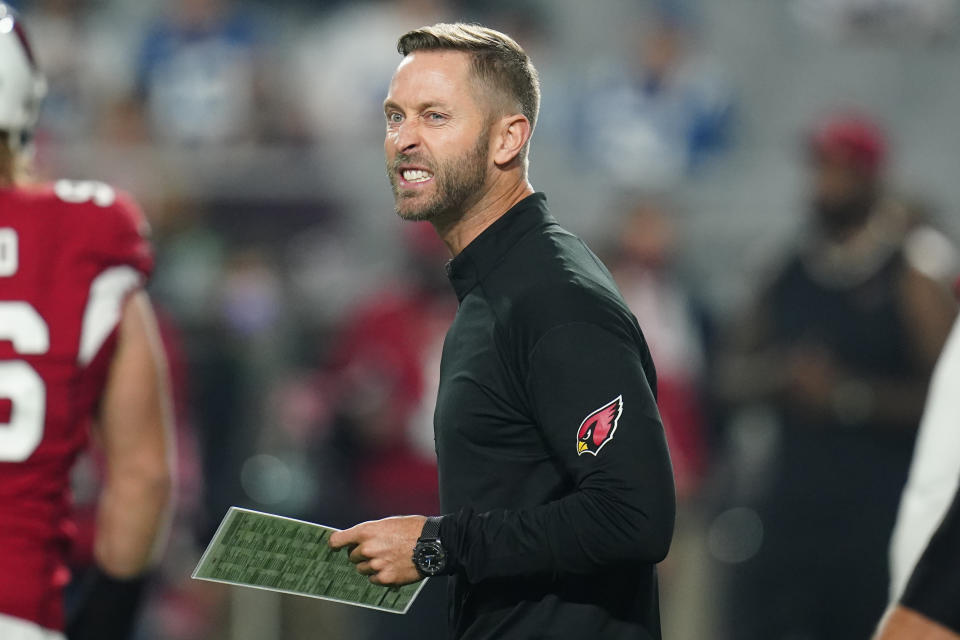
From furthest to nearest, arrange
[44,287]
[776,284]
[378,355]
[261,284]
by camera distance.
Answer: [261,284] < [378,355] < [776,284] < [44,287]

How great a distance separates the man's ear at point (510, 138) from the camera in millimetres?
2840

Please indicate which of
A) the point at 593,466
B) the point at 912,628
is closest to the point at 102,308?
the point at 593,466

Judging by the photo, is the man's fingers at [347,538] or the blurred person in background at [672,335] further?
the blurred person in background at [672,335]

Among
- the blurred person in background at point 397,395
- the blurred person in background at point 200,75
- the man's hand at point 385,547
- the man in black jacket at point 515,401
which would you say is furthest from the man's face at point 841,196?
the blurred person in background at point 200,75

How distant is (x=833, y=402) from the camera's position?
19.4ft

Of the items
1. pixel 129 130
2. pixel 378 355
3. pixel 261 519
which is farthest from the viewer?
pixel 129 130

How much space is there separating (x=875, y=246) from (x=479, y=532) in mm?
3820

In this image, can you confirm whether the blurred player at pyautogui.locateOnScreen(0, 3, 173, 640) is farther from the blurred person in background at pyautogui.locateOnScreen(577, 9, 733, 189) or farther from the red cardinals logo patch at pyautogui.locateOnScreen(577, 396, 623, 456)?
the blurred person in background at pyautogui.locateOnScreen(577, 9, 733, 189)

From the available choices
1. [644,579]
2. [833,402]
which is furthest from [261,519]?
[833,402]

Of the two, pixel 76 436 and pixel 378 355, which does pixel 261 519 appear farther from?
pixel 378 355

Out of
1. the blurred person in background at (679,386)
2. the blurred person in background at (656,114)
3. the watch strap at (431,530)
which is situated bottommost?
the blurred person in background at (679,386)

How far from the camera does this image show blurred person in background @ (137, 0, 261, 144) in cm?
929

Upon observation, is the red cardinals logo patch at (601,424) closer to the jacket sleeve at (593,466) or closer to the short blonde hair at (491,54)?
the jacket sleeve at (593,466)

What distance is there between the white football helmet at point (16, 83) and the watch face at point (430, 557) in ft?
4.39
